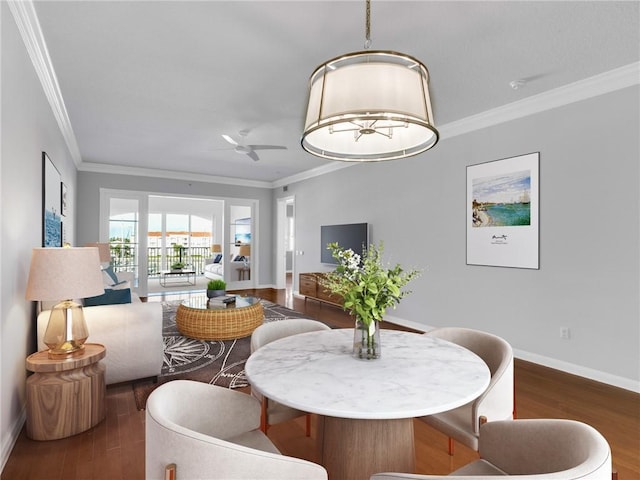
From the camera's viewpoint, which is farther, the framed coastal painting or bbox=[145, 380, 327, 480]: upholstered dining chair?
the framed coastal painting

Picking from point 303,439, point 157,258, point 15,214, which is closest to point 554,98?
point 303,439

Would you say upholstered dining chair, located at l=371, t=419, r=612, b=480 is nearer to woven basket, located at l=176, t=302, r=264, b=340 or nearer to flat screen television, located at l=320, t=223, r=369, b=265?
woven basket, located at l=176, t=302, r=264, b=340

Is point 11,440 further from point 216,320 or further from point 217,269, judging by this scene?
point 217,269

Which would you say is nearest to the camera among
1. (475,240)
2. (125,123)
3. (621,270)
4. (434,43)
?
(434,43)

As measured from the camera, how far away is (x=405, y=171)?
16.5 ft

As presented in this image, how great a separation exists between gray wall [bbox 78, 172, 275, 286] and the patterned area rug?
363 centimetres

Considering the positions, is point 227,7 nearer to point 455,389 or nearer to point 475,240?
point 455,389

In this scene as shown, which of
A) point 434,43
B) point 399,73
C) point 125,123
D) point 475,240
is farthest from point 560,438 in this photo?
point 125,123

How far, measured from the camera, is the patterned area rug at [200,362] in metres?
3.00

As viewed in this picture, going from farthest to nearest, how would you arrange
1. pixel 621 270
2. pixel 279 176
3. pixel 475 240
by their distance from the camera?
pixel 279 176
pixel 475 240
pixel 621 270

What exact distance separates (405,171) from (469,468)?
13.9 ft

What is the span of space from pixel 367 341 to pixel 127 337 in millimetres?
2199

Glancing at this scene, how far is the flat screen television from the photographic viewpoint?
18.7 feet

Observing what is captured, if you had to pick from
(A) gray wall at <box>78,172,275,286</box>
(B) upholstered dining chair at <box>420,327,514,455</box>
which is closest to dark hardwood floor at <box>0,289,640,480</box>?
(B) upholstered dining chair at <box>420,327,514,455</box>
